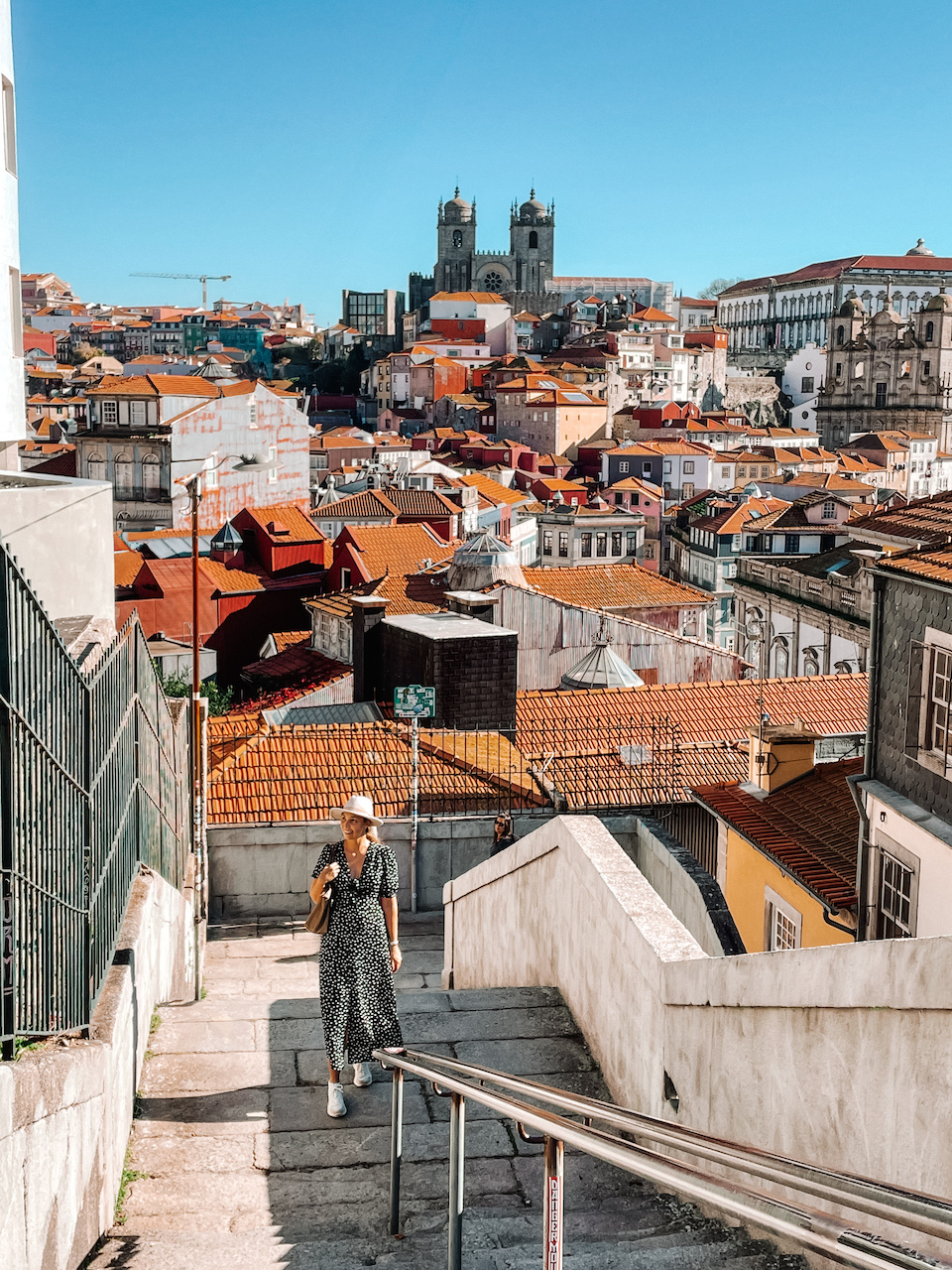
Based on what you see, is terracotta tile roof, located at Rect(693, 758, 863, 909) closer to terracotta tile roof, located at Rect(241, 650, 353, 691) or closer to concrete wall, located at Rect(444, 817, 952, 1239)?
concrete wall, located at Rect(444, 817, 952, 1239)

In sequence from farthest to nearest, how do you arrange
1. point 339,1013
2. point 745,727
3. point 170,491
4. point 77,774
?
point 170,491, point 745,727, point 339,1013, point 77,774

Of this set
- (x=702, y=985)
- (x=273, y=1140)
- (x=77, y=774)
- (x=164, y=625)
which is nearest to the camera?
(x=77, y=774)

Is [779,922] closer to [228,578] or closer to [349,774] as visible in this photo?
[349,774]

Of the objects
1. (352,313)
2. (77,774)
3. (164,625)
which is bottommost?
(164,625)

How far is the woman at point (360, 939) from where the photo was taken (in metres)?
5.16

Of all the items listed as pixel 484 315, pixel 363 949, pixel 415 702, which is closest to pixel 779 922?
pixel 415 702

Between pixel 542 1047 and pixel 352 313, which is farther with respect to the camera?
pixel 352 313

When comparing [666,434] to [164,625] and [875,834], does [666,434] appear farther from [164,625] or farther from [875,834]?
[875,834]

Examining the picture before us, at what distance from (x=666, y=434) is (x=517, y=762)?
69127 mm

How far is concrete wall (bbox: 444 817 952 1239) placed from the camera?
3.37 metres

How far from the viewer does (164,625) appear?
34375 millimetres

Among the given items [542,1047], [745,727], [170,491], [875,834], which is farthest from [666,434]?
[542,1047]

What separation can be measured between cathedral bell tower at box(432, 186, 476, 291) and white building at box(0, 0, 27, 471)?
13127 centimetres

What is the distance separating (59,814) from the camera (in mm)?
3773
